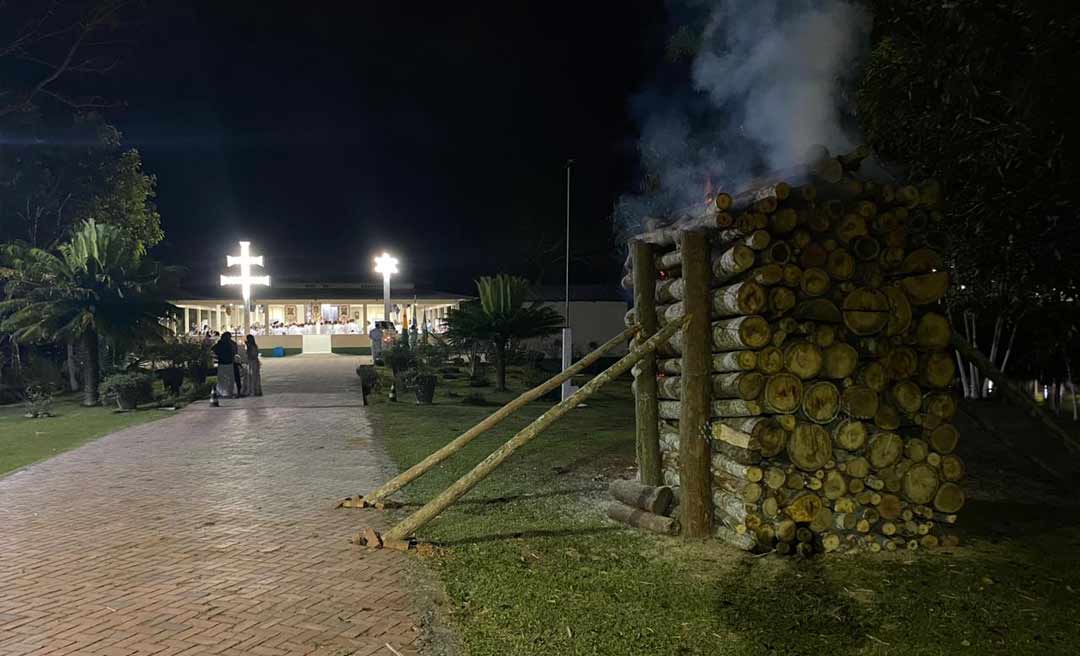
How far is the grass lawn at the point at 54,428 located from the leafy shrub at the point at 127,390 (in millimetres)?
302

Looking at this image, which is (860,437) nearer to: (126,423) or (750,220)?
(750,220)

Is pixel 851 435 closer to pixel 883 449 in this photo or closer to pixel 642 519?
pixel 883 449

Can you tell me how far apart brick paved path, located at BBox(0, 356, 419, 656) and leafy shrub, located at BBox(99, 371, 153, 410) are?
5821 mm

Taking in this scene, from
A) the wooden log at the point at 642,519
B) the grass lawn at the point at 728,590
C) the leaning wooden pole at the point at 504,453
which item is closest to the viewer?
the grass lawn at the point at 728,590

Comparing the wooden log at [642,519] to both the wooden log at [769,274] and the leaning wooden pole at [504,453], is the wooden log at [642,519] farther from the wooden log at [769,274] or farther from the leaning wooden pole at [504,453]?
the wooden log at [769,274]

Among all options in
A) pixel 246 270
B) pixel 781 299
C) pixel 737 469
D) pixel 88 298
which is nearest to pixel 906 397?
pixel 781 299

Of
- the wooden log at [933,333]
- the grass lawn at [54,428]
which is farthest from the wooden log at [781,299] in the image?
the grass lawn at [54,428]

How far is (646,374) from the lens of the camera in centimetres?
686

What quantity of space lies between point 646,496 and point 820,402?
159cm

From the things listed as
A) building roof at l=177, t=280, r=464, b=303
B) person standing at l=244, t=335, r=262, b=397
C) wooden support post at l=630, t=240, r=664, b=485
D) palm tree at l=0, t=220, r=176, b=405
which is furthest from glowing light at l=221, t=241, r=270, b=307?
wooden support post at l=630, t=240, r=664, b=485

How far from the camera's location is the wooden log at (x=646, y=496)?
6.38 meters

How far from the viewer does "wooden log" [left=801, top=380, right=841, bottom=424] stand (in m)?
5.64

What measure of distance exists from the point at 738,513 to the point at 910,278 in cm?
208

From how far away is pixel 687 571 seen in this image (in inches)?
209
